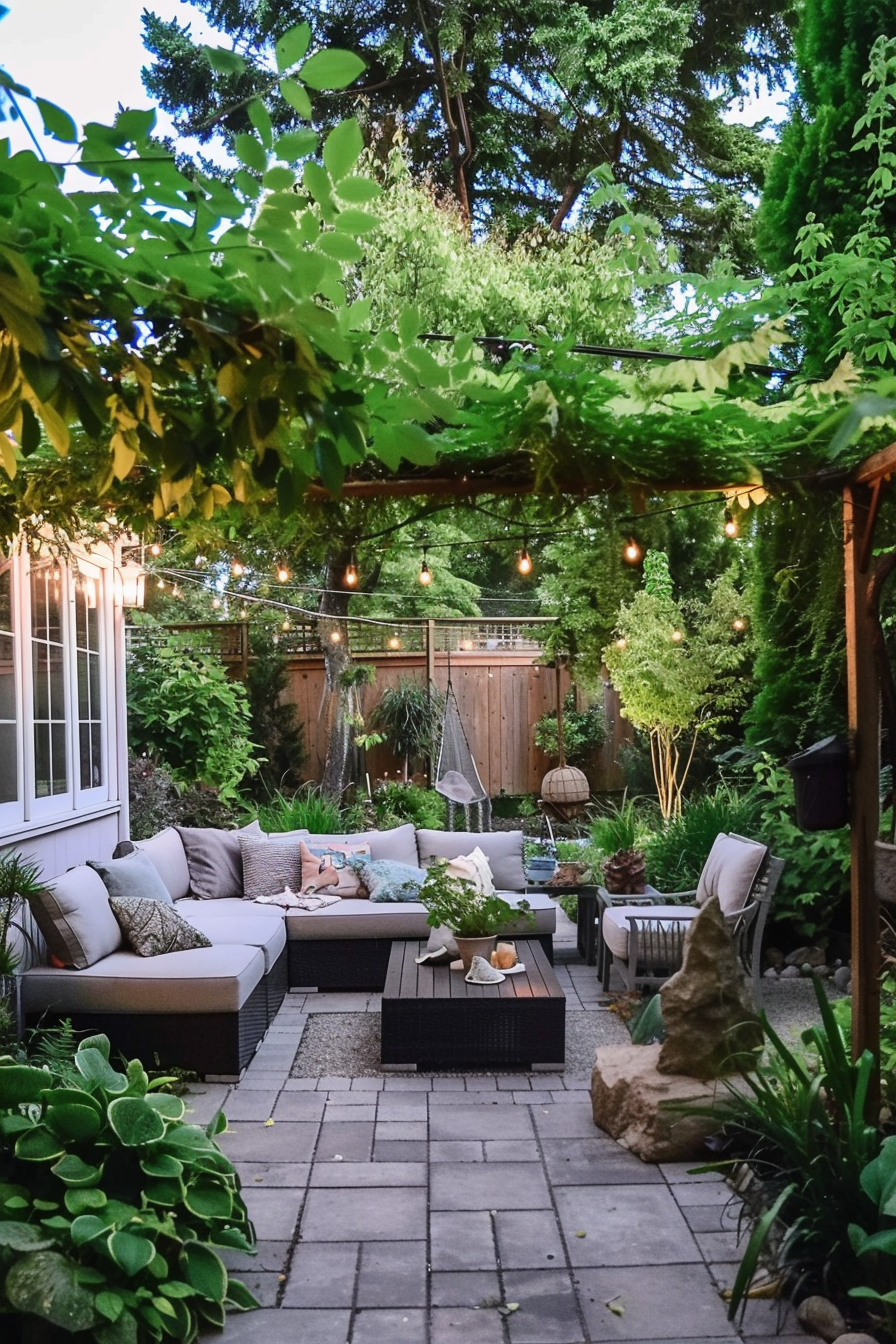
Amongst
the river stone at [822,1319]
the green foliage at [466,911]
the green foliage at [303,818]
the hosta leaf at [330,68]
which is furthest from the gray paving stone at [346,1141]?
the green foliage at [303,818]

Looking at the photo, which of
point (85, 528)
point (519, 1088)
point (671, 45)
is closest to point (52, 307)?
point (85, 528)

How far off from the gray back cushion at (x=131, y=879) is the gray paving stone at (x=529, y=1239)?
2356 millimetres

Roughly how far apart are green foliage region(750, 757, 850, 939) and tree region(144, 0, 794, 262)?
6.23 metres

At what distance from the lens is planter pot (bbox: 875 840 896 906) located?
267cm

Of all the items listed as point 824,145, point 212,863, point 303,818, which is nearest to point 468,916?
point 212,863

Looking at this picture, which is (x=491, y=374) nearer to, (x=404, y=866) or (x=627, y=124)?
(x=404, y=866)

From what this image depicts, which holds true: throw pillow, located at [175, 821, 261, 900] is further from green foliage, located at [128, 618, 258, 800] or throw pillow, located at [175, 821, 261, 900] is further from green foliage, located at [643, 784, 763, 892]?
green foliage, located at [643, 784, 763, 892]

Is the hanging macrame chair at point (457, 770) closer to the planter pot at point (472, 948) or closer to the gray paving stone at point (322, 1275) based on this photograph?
the planter pot at point (472, 948)

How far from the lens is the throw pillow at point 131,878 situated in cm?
484

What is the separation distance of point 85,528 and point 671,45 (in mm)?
8480

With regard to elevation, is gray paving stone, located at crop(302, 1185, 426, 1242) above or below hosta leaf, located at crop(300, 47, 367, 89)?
below

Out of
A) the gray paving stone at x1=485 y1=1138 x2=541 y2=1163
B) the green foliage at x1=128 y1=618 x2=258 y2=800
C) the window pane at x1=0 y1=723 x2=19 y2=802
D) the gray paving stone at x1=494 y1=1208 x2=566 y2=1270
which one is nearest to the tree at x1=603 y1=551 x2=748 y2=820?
the green foliage at x1=128 y1=618 x2=258 y2=800

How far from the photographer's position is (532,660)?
11.9 metres

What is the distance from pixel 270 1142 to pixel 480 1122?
0.74 meters
